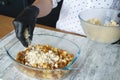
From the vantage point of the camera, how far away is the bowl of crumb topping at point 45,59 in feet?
1.95

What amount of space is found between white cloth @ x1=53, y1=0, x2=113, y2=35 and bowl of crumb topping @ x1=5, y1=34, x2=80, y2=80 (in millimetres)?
268

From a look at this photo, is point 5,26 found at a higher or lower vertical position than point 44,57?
lower

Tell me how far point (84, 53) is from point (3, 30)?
0.40 meters

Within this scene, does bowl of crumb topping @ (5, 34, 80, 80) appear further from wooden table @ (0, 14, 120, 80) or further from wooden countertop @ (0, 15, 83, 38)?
wooden countertop @ (0, 15, 83, 38)

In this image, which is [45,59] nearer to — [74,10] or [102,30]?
[102,30]

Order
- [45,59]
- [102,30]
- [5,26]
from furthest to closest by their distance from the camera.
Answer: [5,26] → [102,30] → [45,59]

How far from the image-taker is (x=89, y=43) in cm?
84

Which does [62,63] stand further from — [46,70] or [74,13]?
Answer: [74,13]

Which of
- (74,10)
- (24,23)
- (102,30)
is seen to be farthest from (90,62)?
(74,10)

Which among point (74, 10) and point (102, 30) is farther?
point (74, 10)

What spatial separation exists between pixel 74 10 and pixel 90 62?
37cm

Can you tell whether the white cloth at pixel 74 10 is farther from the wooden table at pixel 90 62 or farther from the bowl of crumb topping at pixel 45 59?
the bowl of crumb topping at pixel 45 59

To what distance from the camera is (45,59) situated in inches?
24.9

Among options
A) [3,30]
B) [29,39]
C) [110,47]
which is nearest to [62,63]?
[29,39]
